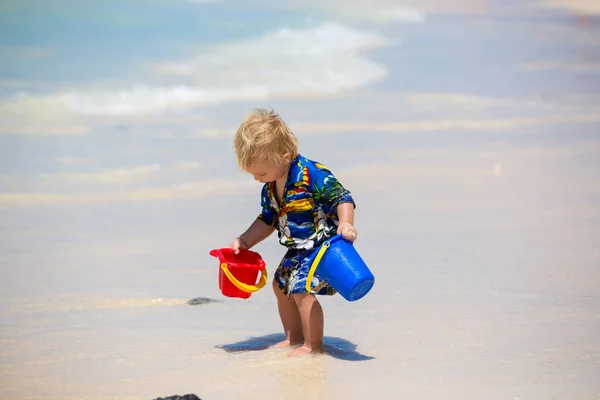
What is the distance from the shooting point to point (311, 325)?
334 centimetres

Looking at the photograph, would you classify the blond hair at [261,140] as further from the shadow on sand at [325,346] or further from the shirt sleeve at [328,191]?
the shadow on sand at [325,346]

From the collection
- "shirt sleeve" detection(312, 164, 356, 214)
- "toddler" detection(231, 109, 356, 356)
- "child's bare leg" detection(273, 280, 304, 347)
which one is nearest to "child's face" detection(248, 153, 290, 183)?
"toddler" detection(231, 109, 356, 356)

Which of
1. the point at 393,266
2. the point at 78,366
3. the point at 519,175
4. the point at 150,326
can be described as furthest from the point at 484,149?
the point at 78,366

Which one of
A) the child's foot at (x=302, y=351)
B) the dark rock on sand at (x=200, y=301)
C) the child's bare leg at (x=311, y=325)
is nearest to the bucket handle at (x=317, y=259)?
the child's bare leg at (x=311, y=325)

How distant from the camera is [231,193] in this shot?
24.7ft

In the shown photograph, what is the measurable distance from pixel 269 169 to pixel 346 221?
0.39 m

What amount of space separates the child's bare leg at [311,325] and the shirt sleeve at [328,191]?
382mm

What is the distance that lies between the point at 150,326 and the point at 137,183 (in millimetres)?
4064

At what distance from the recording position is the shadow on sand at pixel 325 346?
3.39 metres

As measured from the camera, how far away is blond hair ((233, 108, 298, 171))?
3.36 meters

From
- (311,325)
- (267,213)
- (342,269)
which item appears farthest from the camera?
(267,213)

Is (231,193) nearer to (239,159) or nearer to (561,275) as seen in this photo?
(561,275)

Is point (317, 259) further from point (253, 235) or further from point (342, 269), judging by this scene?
point (253, 235)

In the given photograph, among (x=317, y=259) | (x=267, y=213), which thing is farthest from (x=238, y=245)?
(x=317, y=259)
